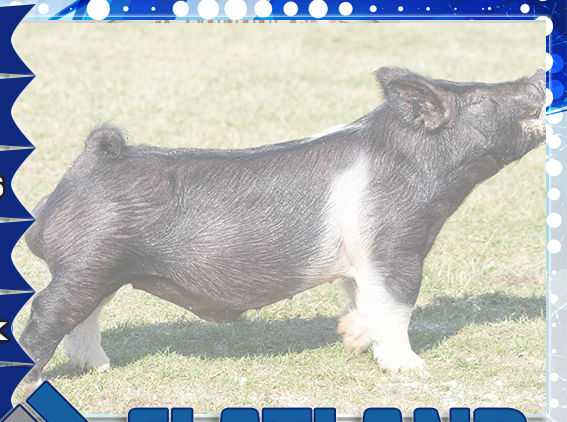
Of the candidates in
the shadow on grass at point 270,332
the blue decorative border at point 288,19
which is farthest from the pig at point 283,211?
the shadow on grass at point 270,332

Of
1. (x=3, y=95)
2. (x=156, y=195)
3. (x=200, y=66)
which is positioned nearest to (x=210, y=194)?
(x=156, y=195)

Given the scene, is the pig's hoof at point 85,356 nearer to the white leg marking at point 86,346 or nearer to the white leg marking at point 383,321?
the white leg marking at point 86,346

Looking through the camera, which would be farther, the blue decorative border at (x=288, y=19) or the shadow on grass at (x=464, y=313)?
the shadow on grass at (x=464, y=313)

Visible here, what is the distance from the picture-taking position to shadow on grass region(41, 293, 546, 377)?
4.71m

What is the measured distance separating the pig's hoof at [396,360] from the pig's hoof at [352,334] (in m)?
0.15

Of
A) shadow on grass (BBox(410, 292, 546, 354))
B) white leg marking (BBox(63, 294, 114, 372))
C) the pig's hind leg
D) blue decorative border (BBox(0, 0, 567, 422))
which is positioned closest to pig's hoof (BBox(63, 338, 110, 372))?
white leg marking (BBox(63, 294, 114, 372))

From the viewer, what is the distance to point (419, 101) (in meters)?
4.18

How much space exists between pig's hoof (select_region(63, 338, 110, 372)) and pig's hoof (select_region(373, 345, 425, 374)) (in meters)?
1.59

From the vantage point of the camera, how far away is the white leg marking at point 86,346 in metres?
4.30

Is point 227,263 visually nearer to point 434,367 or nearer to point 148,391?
point 148,391

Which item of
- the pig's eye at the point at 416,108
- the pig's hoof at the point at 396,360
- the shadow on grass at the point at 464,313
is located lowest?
the shadow on grass at the point at 464,313

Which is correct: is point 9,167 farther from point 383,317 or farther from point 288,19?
point 383,317

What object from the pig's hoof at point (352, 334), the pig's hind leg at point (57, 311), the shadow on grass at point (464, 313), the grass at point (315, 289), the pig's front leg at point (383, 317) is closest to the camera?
the pig's hind leg at point (57, 311)

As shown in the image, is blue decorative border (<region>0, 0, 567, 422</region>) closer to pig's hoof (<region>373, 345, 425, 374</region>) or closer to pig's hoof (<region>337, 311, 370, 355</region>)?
pig's hoof (<region>373, 345, 425, 374</region>)
